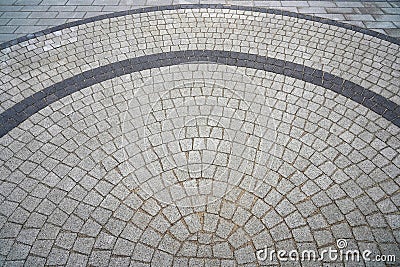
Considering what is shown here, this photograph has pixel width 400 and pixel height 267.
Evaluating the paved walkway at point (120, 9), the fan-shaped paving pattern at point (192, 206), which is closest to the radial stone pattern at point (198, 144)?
the fan-shaped paving pattern at point (192, 206)

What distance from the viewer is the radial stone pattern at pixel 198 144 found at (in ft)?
11.7

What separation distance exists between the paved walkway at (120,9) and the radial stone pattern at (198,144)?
504 millimetres

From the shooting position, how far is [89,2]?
8.24 metres

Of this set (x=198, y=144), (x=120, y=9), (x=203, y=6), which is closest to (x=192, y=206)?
(x=198, y=144)

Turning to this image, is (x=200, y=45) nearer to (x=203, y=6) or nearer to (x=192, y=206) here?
(x=203, y=6)

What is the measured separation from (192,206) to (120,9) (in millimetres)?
5923

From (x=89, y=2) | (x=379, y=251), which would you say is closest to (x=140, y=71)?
(x=89, y=2)

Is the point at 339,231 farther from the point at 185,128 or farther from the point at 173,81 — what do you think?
the point at 173,81

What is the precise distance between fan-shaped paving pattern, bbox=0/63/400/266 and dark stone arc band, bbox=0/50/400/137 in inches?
8.1

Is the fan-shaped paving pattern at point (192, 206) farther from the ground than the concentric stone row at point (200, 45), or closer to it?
closer to it

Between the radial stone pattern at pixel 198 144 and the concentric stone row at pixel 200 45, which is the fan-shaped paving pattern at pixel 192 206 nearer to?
the radial stone pattern at pixel 198 144

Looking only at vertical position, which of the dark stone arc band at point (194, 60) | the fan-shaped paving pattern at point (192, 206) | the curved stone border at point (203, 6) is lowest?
the fan-shaped paving pattern at point (192, 206)

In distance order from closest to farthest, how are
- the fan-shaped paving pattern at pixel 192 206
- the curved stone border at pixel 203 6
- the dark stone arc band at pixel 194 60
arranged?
the fan-shaped paving pattern at pixel 192 206, the dark stone arc band at pixel 194 60, the curved stone border at pixel 203 6

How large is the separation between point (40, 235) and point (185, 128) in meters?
2.34
